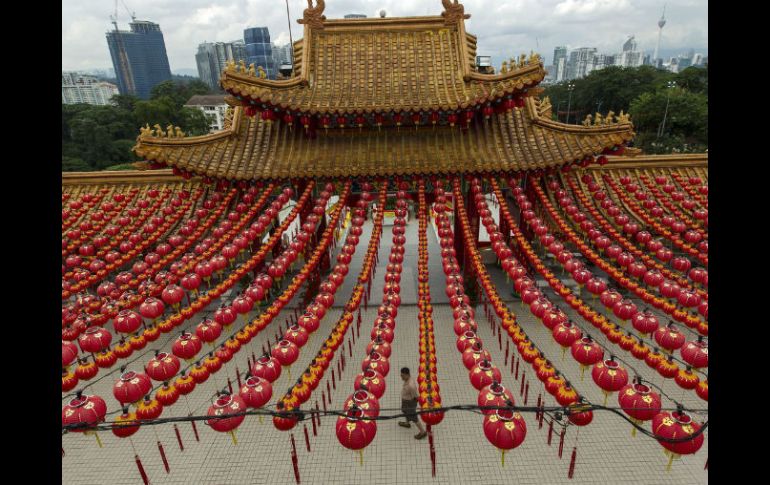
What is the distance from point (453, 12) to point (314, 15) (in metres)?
4.56

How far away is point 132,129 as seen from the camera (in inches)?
1858

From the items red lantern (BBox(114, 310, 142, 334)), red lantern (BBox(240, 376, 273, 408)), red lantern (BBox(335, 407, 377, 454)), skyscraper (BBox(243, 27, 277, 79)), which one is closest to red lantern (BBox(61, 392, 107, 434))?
red lantern (BBox(240, 376, 273, 408))

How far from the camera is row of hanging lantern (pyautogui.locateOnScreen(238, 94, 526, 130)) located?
35.7 ft

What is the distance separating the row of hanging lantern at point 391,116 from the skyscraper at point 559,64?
169 metres

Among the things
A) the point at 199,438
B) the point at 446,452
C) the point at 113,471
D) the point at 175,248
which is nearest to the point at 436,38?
the point at 175,248

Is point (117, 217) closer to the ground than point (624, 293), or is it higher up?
higher up

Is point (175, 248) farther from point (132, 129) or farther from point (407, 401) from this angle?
point (132, 129)

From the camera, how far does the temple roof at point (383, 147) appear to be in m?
10.9

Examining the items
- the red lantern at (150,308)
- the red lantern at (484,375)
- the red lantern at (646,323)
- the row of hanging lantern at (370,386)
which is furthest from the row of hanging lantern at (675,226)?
the red lantern at (150,308)

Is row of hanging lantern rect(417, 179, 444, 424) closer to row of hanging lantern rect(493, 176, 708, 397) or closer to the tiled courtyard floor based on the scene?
the tiled courtyard floor

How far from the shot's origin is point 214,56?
118 m
